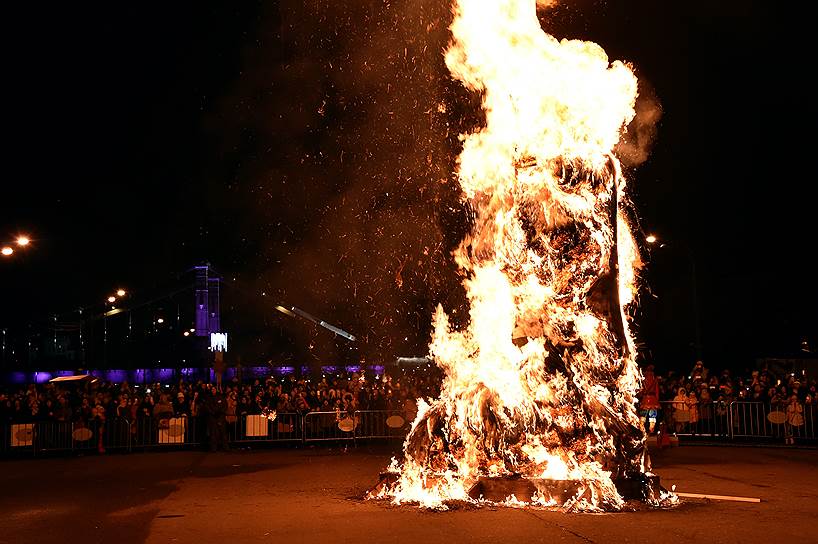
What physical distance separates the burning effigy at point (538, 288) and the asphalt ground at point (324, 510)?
0.83 m

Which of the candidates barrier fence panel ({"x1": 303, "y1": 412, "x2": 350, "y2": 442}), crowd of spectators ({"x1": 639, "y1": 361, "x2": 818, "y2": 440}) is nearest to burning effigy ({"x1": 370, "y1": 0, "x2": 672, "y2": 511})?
crowd of spectators ({"x1": 639, "y1": 361, "x2": 818, "y2": 440})

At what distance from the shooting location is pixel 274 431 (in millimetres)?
19516

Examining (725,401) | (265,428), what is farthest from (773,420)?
(265,428)

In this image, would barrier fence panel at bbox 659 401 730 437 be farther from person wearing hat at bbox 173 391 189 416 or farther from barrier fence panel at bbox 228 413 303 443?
person wearing hat at bbox 173 391 189 416

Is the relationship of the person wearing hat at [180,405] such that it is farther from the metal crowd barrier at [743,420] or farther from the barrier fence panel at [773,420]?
the barrier fence panel at [773,420]

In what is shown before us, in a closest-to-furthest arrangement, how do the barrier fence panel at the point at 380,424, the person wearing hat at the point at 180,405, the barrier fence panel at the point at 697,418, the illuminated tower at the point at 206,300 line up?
the barrier fence panel at the point at 697,418 → the barrier fence panel at the point at 380,424 → the person wearing hat at the point at 180,405 → the illuminated tower at the point at 206,300

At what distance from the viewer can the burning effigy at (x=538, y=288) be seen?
9906 millimetres

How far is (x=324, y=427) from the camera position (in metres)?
19.6

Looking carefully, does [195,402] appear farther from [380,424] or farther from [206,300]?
[206,300]

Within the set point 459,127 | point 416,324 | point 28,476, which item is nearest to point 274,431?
point 28,476

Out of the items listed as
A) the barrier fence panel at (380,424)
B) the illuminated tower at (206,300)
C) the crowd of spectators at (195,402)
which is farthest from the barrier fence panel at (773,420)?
the illuminated tower at (206,300)

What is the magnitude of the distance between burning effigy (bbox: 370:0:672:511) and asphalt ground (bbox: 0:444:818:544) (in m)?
0.83

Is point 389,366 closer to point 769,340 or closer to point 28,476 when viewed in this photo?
point 769,340

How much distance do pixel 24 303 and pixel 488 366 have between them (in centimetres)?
4493
